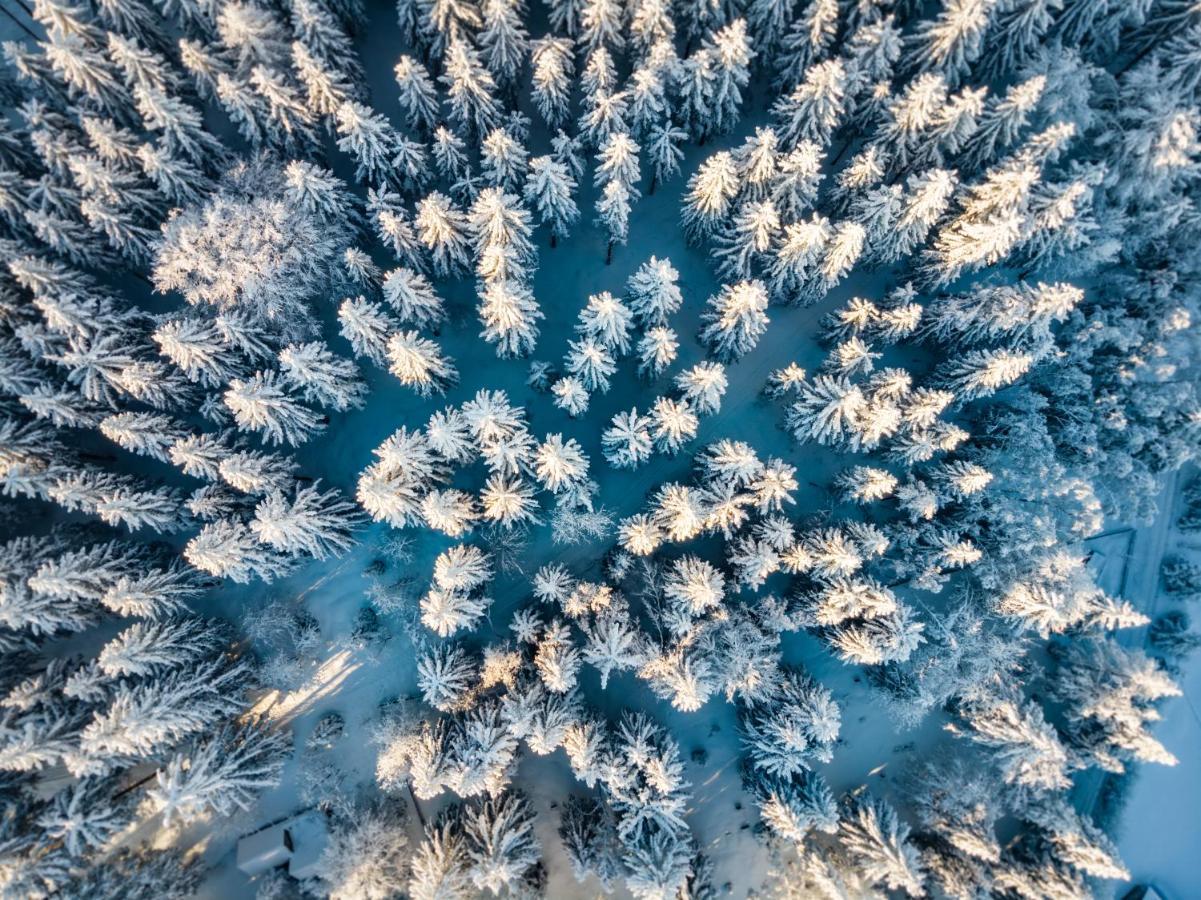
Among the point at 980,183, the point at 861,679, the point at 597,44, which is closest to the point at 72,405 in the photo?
the point at 597,44

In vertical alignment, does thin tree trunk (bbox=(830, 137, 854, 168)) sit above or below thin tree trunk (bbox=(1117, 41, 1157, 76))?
below

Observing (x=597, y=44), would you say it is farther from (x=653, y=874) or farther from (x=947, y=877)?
(x=947, y=877)

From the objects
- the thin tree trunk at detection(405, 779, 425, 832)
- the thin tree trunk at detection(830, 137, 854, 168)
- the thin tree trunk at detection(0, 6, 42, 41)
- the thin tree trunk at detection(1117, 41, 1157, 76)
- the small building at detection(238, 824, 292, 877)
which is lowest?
the small building at detection(238, 824, 292, 877)

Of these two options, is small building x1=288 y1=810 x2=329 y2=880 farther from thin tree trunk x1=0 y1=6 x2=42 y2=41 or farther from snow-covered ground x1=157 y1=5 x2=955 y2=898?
thin tree trunk x1=0 y1=6 x2=42 y2=41

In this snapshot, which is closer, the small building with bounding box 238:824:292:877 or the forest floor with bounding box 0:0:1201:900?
the small building with bounding box 238:824:292:877

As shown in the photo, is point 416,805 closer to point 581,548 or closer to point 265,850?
point 265,850

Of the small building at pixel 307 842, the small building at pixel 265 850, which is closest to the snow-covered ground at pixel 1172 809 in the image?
the small building at pixel 307 842

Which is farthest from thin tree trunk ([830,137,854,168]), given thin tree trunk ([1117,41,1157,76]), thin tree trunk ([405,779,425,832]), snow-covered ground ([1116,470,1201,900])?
thin tree trunk ([405,779,425,832])
